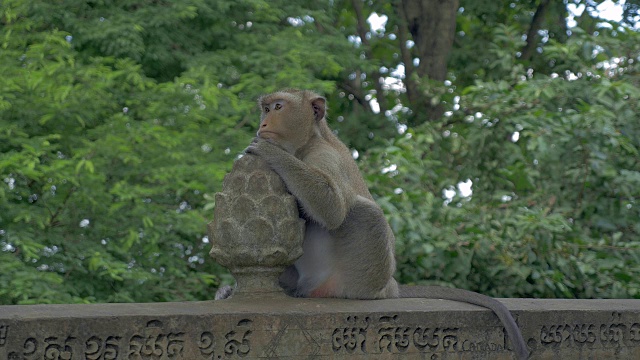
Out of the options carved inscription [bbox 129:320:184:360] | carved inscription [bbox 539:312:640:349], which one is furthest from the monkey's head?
carved inscription [bbox 539:312:640:349]

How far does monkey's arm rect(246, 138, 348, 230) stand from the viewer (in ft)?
14.2

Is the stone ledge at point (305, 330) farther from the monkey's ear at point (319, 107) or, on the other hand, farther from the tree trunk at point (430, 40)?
the tree trunk at point (430, 40)

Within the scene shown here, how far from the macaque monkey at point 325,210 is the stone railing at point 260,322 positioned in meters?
0.08

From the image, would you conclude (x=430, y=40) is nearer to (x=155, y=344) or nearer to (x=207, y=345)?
(x=207, y=345)

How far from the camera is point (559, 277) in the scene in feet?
24.6

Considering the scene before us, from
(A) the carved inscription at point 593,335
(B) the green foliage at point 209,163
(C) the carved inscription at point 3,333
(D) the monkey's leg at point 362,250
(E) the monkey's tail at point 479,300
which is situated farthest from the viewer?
(B) the green foliage at point 209,163

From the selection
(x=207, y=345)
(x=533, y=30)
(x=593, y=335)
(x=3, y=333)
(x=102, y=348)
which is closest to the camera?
(x=3, y=333)

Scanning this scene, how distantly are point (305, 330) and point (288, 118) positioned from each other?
0.96 metres

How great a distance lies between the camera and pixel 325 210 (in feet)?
14.3

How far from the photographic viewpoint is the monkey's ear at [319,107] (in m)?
4.56

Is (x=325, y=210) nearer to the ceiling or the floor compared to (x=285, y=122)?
nearer to the floor

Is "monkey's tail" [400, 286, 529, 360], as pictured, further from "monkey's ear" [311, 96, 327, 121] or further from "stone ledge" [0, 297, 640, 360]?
"monkey's ear" [311, 96, 327, 121]

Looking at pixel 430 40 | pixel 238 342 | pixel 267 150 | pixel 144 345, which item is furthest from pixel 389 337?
pixel 430 40

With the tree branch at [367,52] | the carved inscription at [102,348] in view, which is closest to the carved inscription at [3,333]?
the carved inscription at [102,348]
